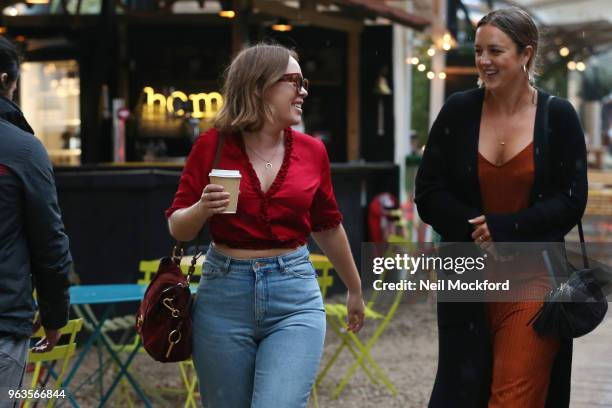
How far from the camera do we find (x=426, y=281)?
390 centimetres

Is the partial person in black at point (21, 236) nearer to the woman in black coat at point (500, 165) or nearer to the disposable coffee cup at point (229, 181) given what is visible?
the disposable coffee cup at point (229, 181)

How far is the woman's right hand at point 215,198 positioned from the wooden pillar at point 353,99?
1087 centimetres

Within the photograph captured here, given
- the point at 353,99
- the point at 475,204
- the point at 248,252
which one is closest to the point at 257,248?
the point at 248,252

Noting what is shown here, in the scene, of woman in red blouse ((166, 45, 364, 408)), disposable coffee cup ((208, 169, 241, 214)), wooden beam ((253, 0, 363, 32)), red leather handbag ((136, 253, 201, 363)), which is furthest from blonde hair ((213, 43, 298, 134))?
wooden beam ((253, 0, 363, 32))

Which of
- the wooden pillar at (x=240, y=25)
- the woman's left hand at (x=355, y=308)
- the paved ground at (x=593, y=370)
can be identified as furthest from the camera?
the wooden pillar at (x=240, y=25)

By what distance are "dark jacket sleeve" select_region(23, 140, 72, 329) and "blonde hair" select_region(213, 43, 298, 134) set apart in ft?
1.85

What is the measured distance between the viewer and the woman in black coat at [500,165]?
356cm

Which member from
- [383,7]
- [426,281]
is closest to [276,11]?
[383,7]

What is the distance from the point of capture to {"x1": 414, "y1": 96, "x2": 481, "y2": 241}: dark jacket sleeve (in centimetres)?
366

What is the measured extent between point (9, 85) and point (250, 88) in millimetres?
740

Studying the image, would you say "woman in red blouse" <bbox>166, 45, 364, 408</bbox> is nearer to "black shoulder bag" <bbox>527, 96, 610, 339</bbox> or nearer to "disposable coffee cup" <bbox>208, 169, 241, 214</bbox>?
"disposable coffee cup" <bbox>208, 169, 241, 214</bbox>

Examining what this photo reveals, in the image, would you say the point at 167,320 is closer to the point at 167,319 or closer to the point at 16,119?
the point at 167,319

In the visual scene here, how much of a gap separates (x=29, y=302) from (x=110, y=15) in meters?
10.2

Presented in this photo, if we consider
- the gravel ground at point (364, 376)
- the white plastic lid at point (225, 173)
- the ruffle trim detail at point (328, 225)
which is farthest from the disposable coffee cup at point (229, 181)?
the gravel ground at point (364, 376)
